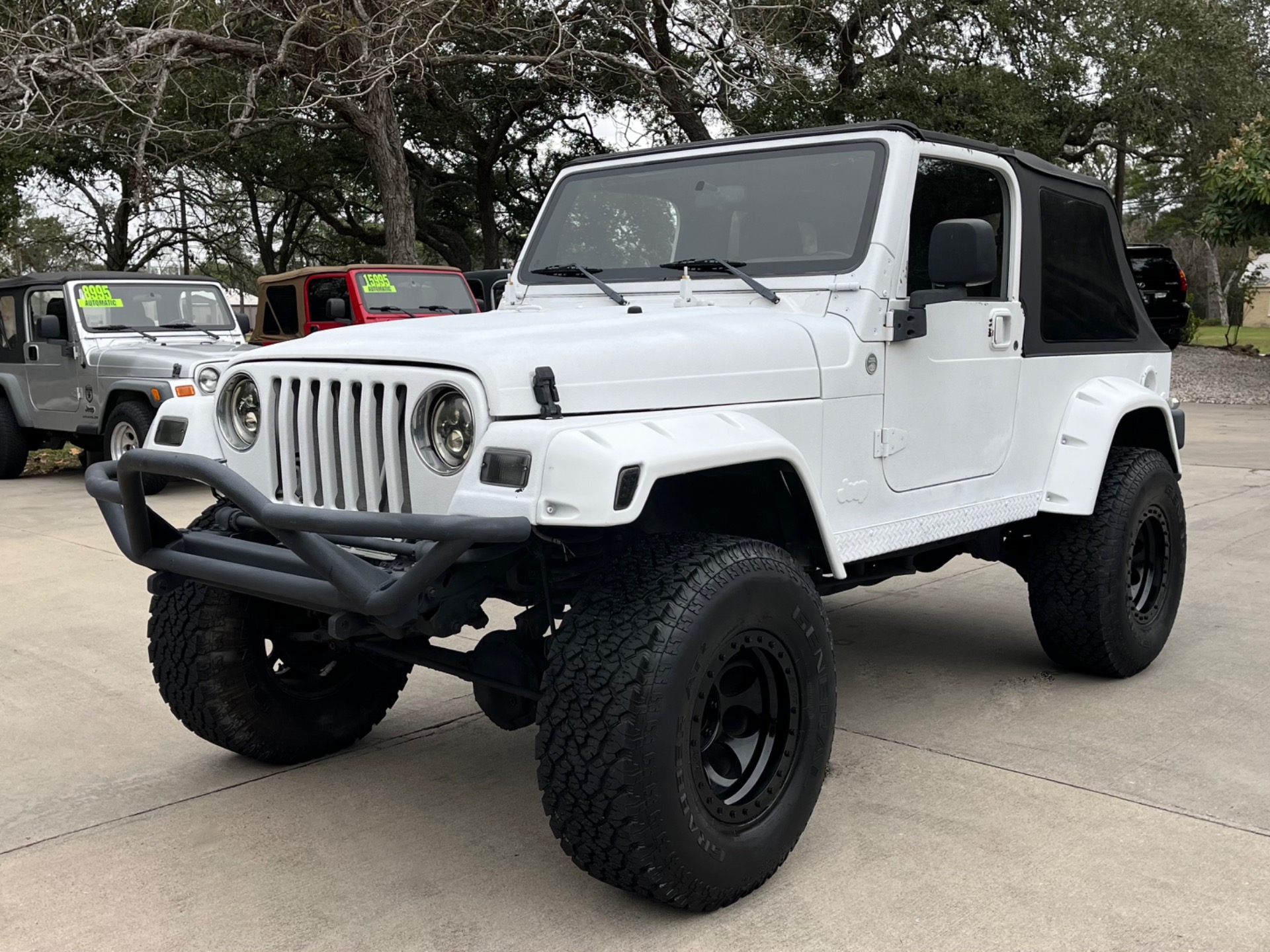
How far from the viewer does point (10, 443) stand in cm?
1131

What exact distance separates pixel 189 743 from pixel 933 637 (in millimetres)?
3100

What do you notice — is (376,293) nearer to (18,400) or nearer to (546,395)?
(18,400)

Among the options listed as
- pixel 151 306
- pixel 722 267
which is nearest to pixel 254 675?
pixel 722 267

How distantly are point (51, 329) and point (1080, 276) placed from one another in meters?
8.99

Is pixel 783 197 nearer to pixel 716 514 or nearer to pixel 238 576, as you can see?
pixel 716 514

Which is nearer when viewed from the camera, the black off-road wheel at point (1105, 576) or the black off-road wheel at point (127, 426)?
the black off-road wheel at point (1105, 576)

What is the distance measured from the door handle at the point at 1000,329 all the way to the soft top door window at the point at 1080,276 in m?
0.27

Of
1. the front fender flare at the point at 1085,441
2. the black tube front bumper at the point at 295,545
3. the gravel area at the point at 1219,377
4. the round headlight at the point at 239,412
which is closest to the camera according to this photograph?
the black tube front bumper at the point at 295,545

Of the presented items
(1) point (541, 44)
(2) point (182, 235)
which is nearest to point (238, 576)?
(1) point (541, 44)

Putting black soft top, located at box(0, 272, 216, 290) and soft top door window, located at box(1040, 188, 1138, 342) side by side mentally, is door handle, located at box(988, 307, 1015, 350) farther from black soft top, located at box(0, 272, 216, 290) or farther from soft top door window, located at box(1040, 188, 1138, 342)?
black soft top, located at box(0, 272, 216, 290)

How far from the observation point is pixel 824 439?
3416 mm

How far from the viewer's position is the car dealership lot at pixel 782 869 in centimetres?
283

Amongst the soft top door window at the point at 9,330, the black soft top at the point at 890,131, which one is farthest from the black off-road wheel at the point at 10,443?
the black soft top at the point at 890,131

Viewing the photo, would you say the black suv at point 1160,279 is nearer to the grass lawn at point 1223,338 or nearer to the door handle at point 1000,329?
the door handle at point 1000,329
